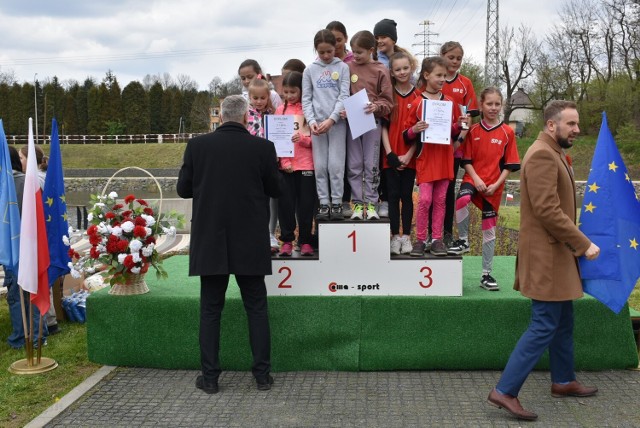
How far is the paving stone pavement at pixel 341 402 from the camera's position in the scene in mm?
4008

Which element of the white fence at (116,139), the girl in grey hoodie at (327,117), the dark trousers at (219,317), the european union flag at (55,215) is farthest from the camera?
the white fence at (116,139)

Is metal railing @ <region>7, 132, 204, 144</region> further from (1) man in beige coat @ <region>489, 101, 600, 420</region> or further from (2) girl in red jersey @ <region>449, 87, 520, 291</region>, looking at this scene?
(1) man in beige coat @ <region>489, 101, 600, 420</region>

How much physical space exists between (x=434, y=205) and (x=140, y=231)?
2.40 metres

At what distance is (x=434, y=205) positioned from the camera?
5316 millimetres

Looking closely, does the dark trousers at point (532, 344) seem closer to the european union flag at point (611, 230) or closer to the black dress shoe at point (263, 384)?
the european union flag at point (611, 230)

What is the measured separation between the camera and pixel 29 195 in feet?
16.1

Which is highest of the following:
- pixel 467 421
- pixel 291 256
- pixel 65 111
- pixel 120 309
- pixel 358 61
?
pixel 65 111

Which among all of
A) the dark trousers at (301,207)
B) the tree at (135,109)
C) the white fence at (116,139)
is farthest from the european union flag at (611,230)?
the tree at (135,109)

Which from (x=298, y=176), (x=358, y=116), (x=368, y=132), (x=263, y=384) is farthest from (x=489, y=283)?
(x=263, y=384)

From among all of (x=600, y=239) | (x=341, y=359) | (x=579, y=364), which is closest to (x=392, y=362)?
(x=341, y=359)

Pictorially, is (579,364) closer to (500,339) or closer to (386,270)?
(500,339)

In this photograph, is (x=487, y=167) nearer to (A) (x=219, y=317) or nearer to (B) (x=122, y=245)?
(A) (x=219, y=317)

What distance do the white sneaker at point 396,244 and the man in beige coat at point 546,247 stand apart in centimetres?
134

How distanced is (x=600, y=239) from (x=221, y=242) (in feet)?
8.08
